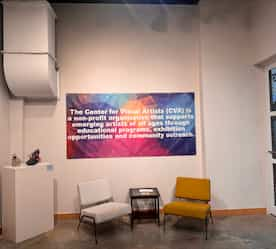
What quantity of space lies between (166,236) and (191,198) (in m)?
0.79

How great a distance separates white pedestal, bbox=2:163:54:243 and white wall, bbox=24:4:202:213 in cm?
64

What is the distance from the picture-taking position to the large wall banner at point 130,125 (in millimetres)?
4363

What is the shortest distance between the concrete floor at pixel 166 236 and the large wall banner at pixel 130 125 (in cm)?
113

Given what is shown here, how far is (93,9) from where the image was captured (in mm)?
4453

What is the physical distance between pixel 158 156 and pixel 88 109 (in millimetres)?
1402

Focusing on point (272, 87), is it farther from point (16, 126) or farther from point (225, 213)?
point (16, 126)

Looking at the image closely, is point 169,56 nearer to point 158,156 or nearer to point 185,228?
point 158,156

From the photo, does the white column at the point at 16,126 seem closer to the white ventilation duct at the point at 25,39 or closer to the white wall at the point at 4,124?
the white wall at the point at 4,124

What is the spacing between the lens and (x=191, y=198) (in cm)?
406

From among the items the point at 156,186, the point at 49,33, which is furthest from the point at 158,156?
the point at 49,33

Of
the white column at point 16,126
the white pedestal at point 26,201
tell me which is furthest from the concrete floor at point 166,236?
the white column at point 16,126

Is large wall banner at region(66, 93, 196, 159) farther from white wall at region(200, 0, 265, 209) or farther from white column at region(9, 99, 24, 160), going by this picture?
white column at region(9, 99, 24, 160)

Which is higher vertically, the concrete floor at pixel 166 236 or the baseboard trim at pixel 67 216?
the baseboard trim at pixel 67 216

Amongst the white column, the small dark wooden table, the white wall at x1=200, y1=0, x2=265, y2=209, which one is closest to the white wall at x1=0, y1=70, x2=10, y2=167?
the white column
